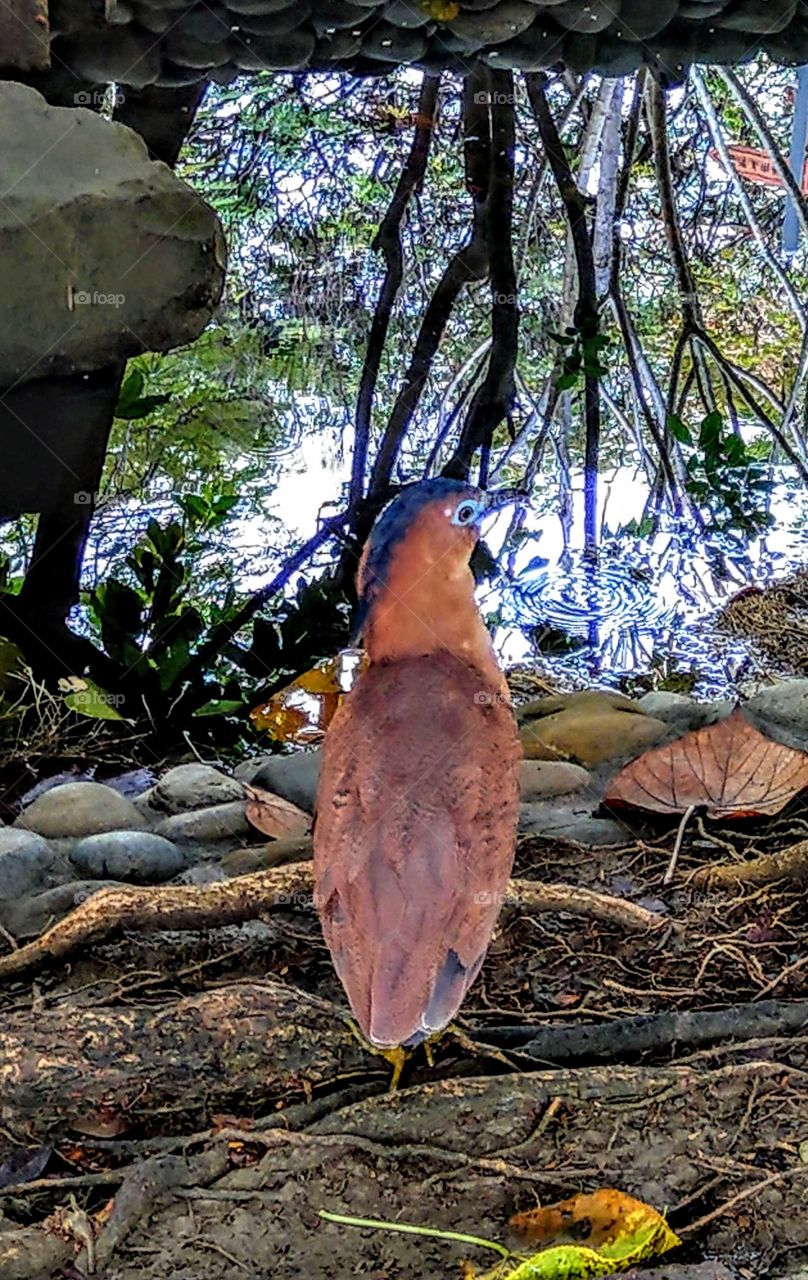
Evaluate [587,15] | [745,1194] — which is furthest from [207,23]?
[745,1194]

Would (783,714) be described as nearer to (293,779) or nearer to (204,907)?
(293,779)

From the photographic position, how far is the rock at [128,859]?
207cm

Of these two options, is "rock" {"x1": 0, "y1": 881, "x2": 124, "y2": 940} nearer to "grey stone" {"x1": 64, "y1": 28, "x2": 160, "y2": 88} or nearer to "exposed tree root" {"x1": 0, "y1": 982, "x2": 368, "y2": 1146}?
"exposed tree root" {"x1": 0, "y1": 982, "x2": 368, "y2": 1146}

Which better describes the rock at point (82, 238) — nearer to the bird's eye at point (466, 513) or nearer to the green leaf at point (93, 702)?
the green leaf at point (93, 702)

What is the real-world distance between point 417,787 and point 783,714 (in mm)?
1328

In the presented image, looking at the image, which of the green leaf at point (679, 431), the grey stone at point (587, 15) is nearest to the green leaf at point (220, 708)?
the green leaf at point (679, 431)

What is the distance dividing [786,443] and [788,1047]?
302 cm

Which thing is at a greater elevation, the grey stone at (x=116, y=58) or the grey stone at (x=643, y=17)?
the grey stone at (x=643, y=17)

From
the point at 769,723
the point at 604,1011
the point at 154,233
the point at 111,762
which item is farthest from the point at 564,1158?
the point at 154,233

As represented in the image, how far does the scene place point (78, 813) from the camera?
2.24m

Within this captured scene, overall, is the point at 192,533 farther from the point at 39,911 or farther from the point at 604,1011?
the point at 604,1011

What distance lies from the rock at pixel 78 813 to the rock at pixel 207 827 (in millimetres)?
60

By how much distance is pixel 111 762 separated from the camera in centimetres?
272

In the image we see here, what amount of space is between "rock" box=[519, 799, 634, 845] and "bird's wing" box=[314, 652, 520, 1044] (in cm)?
67
